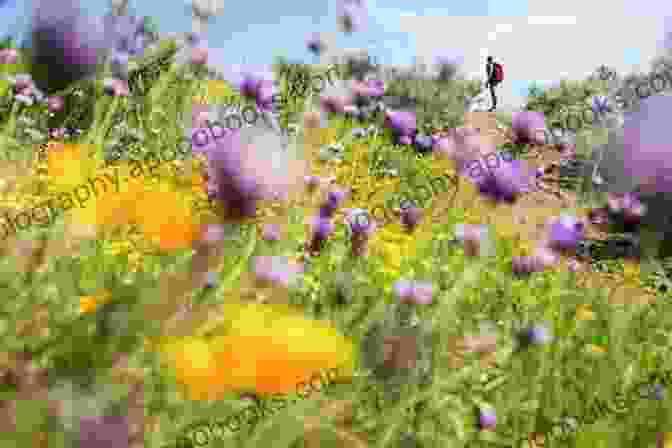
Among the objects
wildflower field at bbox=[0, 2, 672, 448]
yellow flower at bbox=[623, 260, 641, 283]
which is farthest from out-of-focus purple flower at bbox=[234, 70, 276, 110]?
yellow flower at bbox=[623, 260, 641, 283]

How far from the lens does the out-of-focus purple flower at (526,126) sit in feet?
7.20

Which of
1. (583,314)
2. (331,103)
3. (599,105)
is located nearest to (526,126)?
(331,103)

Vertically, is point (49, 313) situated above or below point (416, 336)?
above

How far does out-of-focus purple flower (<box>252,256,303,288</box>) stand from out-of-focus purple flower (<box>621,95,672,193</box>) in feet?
4.46

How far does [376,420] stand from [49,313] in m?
0.78

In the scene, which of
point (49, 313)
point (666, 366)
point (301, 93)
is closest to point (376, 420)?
point (49, 313)

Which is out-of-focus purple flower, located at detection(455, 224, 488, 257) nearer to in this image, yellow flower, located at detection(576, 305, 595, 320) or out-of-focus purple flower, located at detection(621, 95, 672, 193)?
out-of-focus purple flower, located at detection(621, 95, 672, 193)

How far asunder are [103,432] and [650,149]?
187cm

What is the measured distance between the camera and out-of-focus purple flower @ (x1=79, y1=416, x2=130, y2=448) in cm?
107

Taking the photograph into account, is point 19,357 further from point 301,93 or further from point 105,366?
point 301,93

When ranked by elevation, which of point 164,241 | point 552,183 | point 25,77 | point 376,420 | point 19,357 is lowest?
point 552,183

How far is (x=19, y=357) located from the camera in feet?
4.64

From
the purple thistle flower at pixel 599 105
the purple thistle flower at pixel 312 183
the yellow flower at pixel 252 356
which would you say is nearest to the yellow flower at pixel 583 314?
the purple thistle flower at pixel 312 183

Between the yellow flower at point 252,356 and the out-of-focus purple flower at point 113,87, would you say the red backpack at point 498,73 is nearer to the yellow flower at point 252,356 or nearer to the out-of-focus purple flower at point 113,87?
the out-of-focus purple flower at point 113,87
